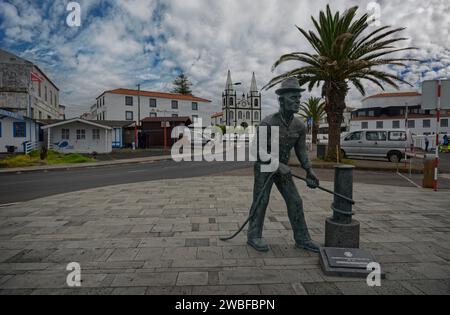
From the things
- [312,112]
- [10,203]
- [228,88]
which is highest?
[228,88]

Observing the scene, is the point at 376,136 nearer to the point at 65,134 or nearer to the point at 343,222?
the point at 343,222

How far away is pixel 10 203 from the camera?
714 cm

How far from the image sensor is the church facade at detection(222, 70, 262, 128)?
9094 centimetres

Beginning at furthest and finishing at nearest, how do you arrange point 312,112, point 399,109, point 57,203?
point 399,109
point 312,112
point 57,203

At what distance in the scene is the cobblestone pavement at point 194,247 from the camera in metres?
2.96

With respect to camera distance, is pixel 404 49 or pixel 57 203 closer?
pixel 57 203

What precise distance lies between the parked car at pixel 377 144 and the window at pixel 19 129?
2705 centimetres

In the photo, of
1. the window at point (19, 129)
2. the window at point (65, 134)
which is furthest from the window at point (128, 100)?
the window at point (19, 129)

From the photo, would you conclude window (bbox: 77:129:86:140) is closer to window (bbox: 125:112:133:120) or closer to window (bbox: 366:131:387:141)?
window (bbox: 366:131:387:141)

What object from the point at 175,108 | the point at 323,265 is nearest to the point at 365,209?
the point at 323,265

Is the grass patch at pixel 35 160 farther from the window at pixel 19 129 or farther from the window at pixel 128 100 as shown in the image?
the window at pixel 128 100

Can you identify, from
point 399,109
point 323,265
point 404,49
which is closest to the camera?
point 323,265
